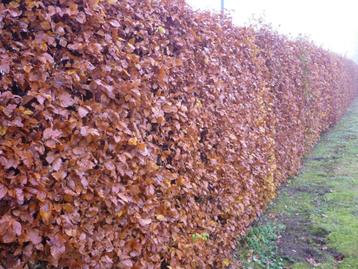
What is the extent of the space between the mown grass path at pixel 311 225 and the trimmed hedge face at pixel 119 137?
42 centimetres

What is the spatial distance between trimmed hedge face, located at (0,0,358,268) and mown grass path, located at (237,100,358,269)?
1.36ft

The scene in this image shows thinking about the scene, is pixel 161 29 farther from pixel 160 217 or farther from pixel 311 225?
pixel 311 225

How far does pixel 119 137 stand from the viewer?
247 cm

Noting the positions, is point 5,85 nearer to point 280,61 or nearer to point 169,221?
point 169,221

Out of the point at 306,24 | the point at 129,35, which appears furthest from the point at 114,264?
the point at 306,24

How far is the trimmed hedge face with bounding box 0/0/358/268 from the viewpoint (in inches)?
77.4

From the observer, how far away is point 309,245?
4.88m

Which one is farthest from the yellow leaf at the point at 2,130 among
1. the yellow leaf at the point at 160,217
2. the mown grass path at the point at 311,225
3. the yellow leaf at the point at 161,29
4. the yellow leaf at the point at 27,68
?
the mown grass path at the point at 311,225

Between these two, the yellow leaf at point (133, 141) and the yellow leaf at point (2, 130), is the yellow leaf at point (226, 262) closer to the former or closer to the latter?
the yellow leaf at point (133, 141)

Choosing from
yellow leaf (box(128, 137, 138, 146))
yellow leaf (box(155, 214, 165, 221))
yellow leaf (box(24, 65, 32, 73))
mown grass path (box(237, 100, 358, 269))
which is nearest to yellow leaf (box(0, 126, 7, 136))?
yellow leaf (box(24, 65, 32, 73))

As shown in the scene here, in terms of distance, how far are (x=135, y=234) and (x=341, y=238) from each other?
3.25 metres

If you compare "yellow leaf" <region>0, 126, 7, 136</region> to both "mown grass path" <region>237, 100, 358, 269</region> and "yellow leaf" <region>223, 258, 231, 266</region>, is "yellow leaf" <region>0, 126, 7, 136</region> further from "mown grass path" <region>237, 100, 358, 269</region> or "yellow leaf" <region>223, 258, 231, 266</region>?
"mown grass path" <region>237, 100, 358, 269</region>

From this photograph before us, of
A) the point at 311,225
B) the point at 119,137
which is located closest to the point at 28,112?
the point at 119,137

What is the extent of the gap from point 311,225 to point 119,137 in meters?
3.83
